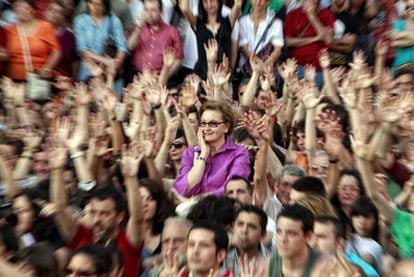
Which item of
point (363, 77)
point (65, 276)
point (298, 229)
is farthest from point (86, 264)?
point (363, 77)

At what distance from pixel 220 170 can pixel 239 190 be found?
1.43ft

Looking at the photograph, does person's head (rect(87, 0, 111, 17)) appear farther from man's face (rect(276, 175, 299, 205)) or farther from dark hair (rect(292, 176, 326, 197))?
dark hair (rect(292, 176, 326, 197))

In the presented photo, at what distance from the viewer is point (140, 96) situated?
7.25 meters

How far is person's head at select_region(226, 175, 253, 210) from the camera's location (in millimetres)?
5301

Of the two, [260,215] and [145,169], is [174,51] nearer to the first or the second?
[145,169]

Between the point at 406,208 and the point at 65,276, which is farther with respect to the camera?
the point at 406,208

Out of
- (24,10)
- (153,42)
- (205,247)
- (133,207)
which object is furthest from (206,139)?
(24,10)

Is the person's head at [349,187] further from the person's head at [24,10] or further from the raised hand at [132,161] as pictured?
the person's head at [24,10]

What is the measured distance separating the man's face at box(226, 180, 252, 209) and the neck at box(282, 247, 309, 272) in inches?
41.5

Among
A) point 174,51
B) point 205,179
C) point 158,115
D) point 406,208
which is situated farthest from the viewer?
point 174,51

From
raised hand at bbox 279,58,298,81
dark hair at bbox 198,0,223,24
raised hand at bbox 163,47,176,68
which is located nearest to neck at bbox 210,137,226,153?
raised hand at bbox 279,58,298,81

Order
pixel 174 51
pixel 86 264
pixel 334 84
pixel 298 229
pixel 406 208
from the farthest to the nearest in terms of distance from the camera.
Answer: pixel 174 51
pixel 334 84
pixel 406 208
pixel 298 229
pixel 86 264

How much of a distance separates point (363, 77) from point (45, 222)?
3073 mm

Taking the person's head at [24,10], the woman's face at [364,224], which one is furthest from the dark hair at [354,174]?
the person's head at [24,10]
